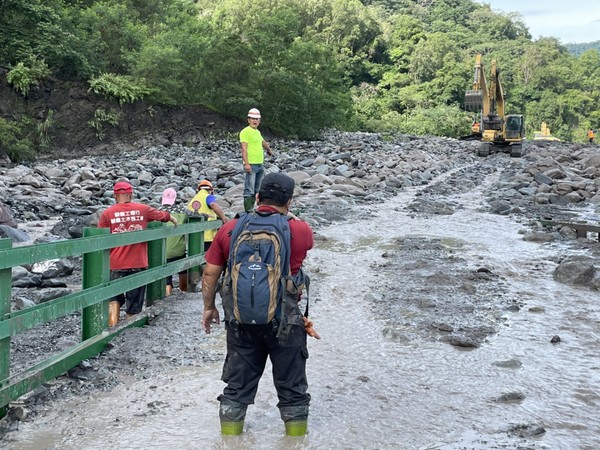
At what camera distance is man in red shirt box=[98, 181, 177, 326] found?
6660 mm

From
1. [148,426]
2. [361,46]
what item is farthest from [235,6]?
[148,426]

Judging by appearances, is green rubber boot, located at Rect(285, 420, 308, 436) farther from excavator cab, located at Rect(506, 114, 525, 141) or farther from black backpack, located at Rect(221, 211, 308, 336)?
excavator cab, located at Rect(506, 114, 525, 141)

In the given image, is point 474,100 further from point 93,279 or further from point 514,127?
point 93,279

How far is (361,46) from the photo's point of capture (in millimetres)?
98938

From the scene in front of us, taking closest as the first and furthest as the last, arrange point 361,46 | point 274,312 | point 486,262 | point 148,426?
point 274,312
point 148,426
point 486,262
point 361,46

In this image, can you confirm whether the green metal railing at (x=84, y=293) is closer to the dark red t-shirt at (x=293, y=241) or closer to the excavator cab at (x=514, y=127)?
the dark red t-shirt at (x=293, y=241)

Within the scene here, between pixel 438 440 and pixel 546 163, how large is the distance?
993 inches

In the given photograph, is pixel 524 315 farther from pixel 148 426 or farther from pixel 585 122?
pixel 585 122

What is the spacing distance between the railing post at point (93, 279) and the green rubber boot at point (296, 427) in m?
2.13

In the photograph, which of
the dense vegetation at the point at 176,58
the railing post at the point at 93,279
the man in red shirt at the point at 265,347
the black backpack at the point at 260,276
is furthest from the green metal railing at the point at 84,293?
the dense vegetation at the point at 176,58

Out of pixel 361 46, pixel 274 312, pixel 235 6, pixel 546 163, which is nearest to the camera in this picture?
pixel 274 312

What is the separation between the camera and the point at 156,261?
736cm

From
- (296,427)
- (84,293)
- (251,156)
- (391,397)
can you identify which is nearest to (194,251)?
(251,156)

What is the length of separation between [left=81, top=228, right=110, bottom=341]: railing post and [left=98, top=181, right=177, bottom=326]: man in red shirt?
0.88 m
